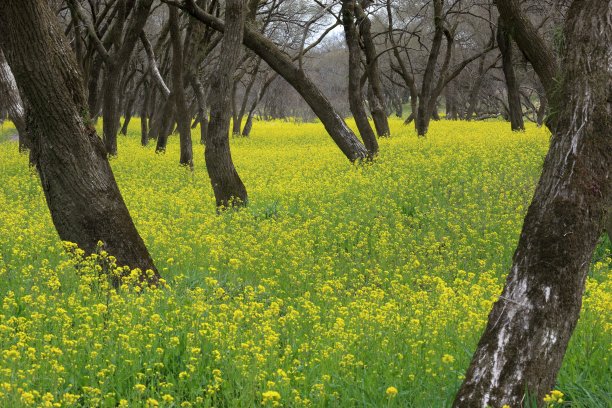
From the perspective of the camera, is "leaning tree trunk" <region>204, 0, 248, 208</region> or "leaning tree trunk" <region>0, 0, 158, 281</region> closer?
"leaning tree trunk" <region>0, 0, 158, 281</region>

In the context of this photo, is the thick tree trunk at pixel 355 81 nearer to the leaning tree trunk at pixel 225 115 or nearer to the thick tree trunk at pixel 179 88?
the thick tree trunk at pixel 179 88

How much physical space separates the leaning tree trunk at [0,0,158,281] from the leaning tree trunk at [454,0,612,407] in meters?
4.13

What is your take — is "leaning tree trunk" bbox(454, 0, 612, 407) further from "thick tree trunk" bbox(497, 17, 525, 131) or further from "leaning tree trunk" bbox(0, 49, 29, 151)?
"thick tree trunk" bbox(497, 17, 525, 131)

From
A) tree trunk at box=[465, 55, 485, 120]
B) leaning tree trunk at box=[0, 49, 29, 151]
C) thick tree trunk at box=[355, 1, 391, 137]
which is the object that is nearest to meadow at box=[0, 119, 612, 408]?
leaning tree trunk at box=[0, 49, 29, 151]

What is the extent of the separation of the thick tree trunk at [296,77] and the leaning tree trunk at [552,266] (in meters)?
9.49

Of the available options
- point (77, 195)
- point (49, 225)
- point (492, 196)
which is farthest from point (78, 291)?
point (492, 196)

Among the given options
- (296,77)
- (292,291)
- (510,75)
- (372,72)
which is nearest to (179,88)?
(296,77)

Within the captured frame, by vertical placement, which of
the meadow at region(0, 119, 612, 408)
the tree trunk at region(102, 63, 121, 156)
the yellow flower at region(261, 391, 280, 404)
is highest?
the tree trunk at region(102, 63, 121, 156)

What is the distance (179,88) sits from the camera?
52.5ft

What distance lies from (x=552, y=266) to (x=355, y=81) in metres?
12.6

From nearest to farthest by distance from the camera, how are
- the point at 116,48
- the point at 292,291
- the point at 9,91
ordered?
the point at 292,291 < the point at 9,91 < the point at 116,48

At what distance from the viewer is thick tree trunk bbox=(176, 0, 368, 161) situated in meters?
12.8

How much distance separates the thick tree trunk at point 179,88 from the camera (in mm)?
15516

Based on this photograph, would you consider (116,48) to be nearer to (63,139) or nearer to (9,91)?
(9,91)
